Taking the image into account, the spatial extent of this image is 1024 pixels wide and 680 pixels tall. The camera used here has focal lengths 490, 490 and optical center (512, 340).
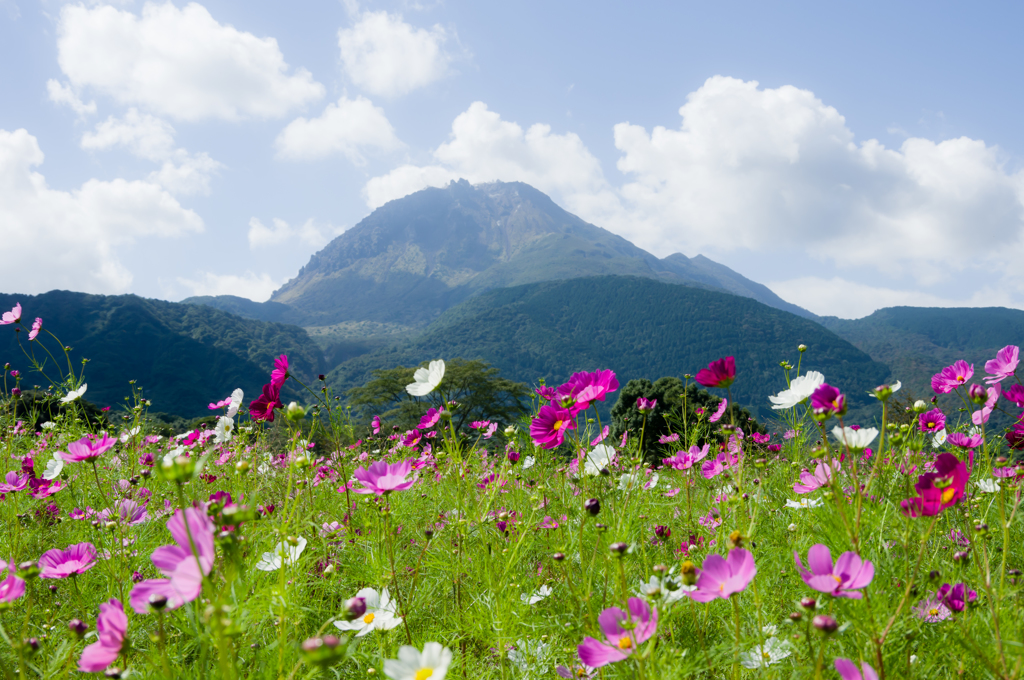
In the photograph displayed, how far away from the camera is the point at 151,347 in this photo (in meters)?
57.4

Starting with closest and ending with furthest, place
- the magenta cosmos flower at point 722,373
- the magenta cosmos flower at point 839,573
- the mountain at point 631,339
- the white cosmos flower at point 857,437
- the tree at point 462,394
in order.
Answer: the magenta cosmos flower at point 839,573 → the white cosmos flower at point 857,437 → the magenta cosmos flower at point 722,373 → the tree at point 462,394 → the mountain at point 631,339

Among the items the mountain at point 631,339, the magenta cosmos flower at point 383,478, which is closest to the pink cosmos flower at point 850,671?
the magenta cosmos flower at point 383,478

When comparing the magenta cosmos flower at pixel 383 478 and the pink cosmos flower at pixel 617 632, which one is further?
the magenta cosmos flower at pixel 383 478

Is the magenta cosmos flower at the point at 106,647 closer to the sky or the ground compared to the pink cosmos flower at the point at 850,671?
closer to the ground

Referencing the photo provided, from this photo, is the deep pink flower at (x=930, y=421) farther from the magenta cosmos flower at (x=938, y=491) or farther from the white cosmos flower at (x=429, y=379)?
the white cosmos flower at (x=429, y=379)

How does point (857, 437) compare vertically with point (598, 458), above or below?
above

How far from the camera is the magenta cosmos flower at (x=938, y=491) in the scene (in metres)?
0.86

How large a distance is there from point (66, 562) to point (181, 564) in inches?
35.4

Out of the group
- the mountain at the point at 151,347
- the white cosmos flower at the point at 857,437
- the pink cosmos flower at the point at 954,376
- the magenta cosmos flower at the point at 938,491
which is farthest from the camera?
the mountain at the point at 151,347

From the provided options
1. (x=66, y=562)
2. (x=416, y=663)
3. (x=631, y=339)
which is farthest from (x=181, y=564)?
(x=631, y=339)

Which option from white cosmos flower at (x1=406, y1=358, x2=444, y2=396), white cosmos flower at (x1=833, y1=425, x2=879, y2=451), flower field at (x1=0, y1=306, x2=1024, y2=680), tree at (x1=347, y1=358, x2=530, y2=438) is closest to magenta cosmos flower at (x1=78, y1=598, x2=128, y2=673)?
flower field at (x1=0, y1=306, x2=1024, y2=680)

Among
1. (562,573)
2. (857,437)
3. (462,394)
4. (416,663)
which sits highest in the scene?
(857,437)

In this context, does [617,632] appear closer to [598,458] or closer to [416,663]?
[416,663]

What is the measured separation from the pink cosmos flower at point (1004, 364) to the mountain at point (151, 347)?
51.5 meters
